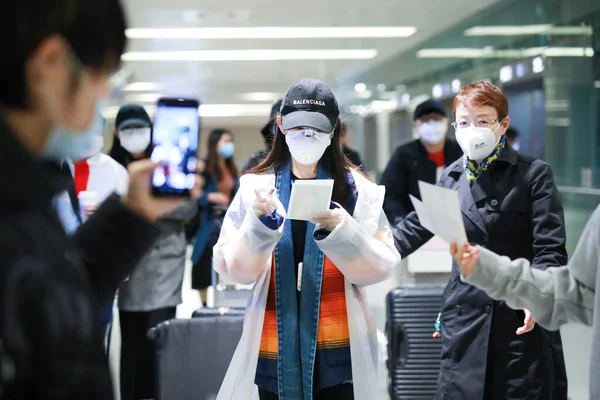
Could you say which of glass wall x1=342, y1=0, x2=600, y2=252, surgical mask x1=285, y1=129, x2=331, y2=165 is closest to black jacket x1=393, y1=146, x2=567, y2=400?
surgical mask x1=285, y1=129, x2=331, y2=165

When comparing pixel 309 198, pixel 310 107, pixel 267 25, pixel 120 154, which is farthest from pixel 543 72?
pixel 309 198

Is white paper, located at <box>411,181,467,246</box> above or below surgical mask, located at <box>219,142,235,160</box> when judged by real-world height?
below

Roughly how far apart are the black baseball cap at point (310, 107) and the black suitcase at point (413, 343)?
191 cm

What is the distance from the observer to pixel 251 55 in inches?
463

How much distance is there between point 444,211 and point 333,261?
0.61m

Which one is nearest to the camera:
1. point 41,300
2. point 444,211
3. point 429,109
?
point 41,300

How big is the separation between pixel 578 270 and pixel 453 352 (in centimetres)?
109

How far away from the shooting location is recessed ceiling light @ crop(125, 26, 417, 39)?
9641 mm

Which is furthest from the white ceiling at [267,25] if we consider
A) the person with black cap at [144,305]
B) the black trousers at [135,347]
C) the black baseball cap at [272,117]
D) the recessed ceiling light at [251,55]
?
the black trousers at [135,347]

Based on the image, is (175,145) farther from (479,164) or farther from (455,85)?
(455,85)

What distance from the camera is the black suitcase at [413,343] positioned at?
4.18 m

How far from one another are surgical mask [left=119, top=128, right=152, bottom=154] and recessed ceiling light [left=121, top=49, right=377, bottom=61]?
294 inches

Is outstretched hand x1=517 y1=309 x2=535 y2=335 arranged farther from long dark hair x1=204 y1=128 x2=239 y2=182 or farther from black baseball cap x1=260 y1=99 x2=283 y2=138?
long dark hair x1=204 y1=128 x2=239 y2=182

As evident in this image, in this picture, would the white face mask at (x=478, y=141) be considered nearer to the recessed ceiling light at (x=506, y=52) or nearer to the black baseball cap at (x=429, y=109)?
the black baseball cap at (x=429, y=109)
